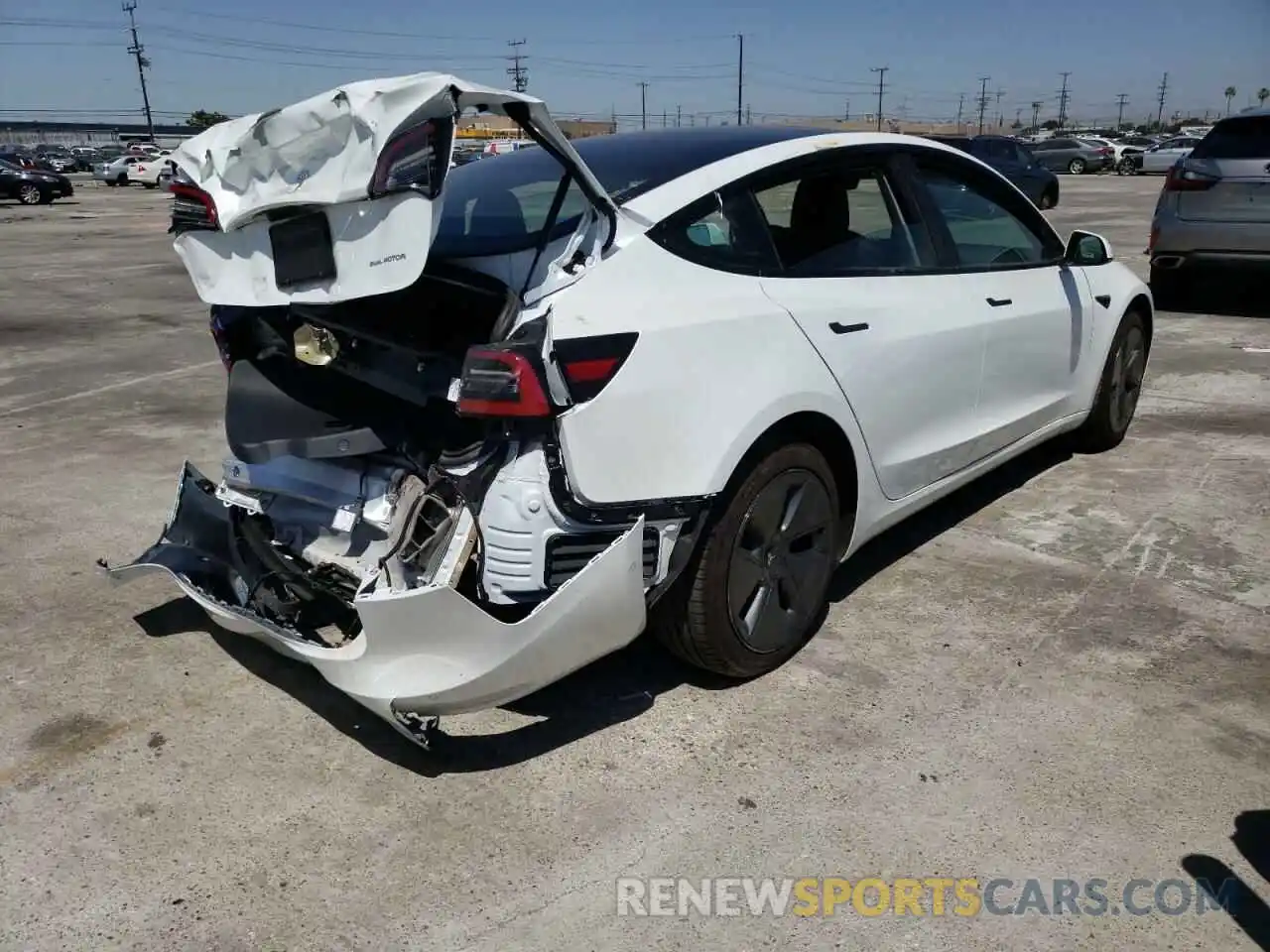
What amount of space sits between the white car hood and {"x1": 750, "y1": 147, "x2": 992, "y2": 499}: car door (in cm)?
84

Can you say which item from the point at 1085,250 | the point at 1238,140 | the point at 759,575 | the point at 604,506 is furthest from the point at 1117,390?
the point at 1238,140

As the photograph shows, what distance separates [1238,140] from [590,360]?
840 cm

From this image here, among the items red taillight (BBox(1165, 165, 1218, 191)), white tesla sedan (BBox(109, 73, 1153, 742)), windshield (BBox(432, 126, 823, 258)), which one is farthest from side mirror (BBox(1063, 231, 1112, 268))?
red taillight (BBox(1165, 165, 1218, 191))

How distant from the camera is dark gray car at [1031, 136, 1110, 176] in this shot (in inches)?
1597

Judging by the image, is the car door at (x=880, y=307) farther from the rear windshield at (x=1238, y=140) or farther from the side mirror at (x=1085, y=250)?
the rear windshield at (x=1238, y=140)

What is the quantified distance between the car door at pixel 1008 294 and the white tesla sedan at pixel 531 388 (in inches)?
13.1

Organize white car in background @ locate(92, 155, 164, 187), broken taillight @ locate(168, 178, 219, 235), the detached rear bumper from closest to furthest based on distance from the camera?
the detached rear bumper, broken taillight @ locate(168, 178, 219, 235), white car in background @ locate(92, 155, 164, 187)

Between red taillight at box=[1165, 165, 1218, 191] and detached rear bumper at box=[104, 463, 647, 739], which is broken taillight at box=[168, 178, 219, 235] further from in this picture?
red taillight at box=[1165, 165, 1218, 191]

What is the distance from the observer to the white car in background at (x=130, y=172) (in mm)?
43062

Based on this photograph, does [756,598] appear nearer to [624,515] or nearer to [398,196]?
[624,515]

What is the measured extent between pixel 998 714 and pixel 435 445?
1820mm

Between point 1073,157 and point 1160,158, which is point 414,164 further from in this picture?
point 1073,157

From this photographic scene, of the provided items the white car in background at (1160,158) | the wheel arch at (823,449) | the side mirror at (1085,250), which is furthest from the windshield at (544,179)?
the white car in background at (1160,158)

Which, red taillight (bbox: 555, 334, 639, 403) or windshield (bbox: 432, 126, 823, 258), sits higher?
windshield (bbox: 432, 126, 823, 258)
